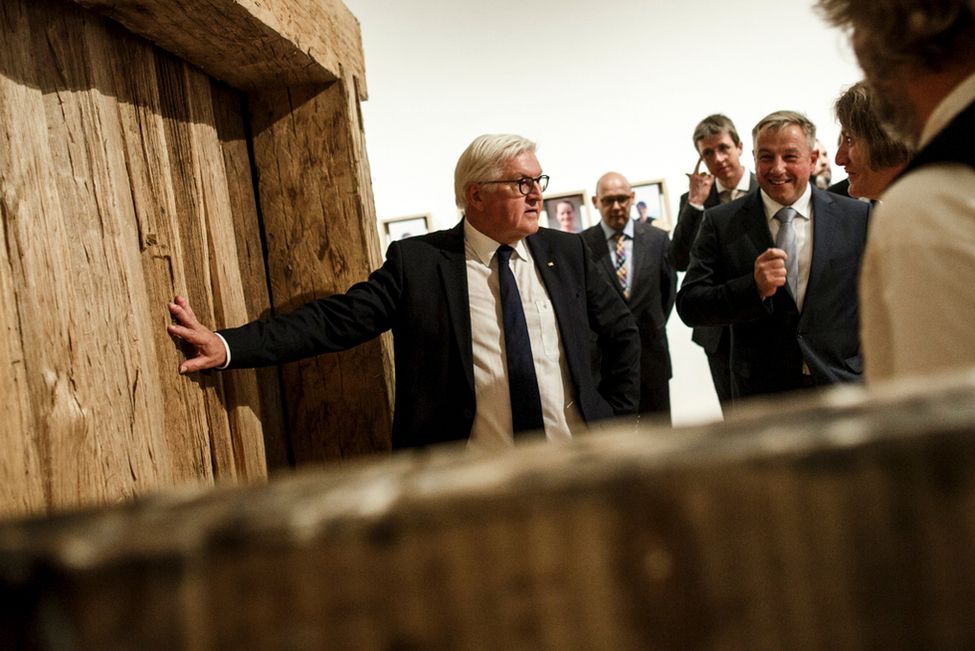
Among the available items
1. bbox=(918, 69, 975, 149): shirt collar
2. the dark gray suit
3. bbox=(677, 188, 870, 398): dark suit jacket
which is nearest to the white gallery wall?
the dark gray suit

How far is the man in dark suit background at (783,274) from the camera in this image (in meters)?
2.64

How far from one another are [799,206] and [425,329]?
1677 millimetres

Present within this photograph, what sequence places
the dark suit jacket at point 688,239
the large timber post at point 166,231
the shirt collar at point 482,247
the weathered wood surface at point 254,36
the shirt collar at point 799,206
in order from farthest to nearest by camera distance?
the dark suit jacket at point 688,239 < the shirt collar at point 799,206 < the shirt collar at point 482,247 < the weathered wood surface at point 254,36 < the large timber post at point 166,231

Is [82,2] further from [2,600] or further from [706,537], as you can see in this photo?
[706,537]

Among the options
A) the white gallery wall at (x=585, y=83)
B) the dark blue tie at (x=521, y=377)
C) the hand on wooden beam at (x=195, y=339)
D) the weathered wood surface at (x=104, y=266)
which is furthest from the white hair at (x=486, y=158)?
the white gallery wall at (x=585, y=83)

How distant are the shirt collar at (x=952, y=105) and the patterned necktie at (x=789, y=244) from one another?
2100 mm

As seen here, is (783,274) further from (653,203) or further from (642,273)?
(653,203)

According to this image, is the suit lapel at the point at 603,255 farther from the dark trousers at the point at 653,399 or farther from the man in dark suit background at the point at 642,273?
the dark trousers at the point at 653,399

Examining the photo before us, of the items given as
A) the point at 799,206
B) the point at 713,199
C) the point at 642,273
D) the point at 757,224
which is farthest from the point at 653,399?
the point at 799,206

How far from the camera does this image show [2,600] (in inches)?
9.0

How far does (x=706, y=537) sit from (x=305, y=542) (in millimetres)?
133

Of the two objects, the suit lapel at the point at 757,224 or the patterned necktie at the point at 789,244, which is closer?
the patterned necktie at the point at 789,244

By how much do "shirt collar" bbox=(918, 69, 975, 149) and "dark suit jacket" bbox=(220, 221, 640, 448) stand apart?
164 cm

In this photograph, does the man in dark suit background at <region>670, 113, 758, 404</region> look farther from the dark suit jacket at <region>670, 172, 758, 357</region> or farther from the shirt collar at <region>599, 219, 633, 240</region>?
the shirt collar at <region>599, 219, 633, 240</region>
